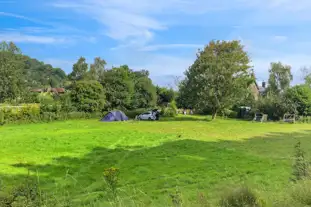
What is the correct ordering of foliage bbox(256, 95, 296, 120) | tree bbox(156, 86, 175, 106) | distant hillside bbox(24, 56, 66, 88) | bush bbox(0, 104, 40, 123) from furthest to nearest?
distant hillside bbox(24, 56, 66, 88) < tree bbox(156, 86, 175, 106) < foliage bbox(256, 95, 296, 120) < bush bbox(0, 104, 40, 123)

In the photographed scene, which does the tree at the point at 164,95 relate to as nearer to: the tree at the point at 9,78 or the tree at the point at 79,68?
the tree at the point at 79,68

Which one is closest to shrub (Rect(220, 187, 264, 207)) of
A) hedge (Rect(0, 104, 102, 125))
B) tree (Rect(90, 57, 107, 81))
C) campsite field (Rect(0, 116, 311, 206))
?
campsite field (Rect(0, 116, 311, 206))

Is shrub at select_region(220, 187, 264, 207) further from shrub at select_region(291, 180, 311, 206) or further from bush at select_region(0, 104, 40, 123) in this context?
bush at select_region(0, 104, 40, 123)

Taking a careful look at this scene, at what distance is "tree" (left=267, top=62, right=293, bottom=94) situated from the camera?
5578 cm

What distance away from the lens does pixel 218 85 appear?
105ft

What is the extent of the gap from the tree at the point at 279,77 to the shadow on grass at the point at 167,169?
45283 mm

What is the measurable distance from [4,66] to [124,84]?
18513mm

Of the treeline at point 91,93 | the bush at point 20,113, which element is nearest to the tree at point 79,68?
the treeline at point 91,93

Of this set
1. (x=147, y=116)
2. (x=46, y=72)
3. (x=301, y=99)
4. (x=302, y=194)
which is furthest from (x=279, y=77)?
(x=46, y=72)

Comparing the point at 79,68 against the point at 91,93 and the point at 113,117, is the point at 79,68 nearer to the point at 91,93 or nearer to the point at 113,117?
the point at 91,93

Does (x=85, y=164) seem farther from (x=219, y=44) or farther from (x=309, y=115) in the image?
(x=309, y=115)

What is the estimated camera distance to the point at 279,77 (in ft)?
185

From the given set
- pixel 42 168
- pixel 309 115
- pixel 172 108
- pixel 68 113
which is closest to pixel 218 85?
pixel 172 108

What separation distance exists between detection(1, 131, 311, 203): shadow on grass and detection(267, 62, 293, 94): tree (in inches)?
1783
